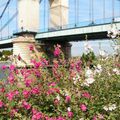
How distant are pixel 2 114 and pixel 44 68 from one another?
60 centimetres

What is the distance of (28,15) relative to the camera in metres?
41.7

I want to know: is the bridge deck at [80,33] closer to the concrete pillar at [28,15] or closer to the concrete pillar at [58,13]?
the concrete pillar at [28,15]

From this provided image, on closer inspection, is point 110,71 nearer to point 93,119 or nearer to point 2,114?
point 93,119

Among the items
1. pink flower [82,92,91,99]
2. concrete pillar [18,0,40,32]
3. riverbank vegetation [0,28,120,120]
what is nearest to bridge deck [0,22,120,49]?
concrete pillar [18,0,40,32]

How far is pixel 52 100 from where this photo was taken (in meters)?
3.33

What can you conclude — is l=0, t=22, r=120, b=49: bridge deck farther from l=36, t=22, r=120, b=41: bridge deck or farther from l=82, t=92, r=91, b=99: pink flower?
l=82, t=92, r=91, b=99: pink flower

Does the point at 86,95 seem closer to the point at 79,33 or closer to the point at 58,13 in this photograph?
the point at 79,33

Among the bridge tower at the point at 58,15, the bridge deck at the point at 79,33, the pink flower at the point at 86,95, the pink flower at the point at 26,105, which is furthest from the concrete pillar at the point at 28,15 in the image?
the pink flower at the point at 86,95

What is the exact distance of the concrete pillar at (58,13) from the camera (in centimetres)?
4238

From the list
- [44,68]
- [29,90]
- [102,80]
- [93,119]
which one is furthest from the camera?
[44,68]

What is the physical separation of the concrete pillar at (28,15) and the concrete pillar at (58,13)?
1.83 metres

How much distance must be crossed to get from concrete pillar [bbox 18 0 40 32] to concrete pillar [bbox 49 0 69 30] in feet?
5.99

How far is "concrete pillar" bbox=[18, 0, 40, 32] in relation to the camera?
136 feet

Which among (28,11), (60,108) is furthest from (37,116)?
(28,11)
